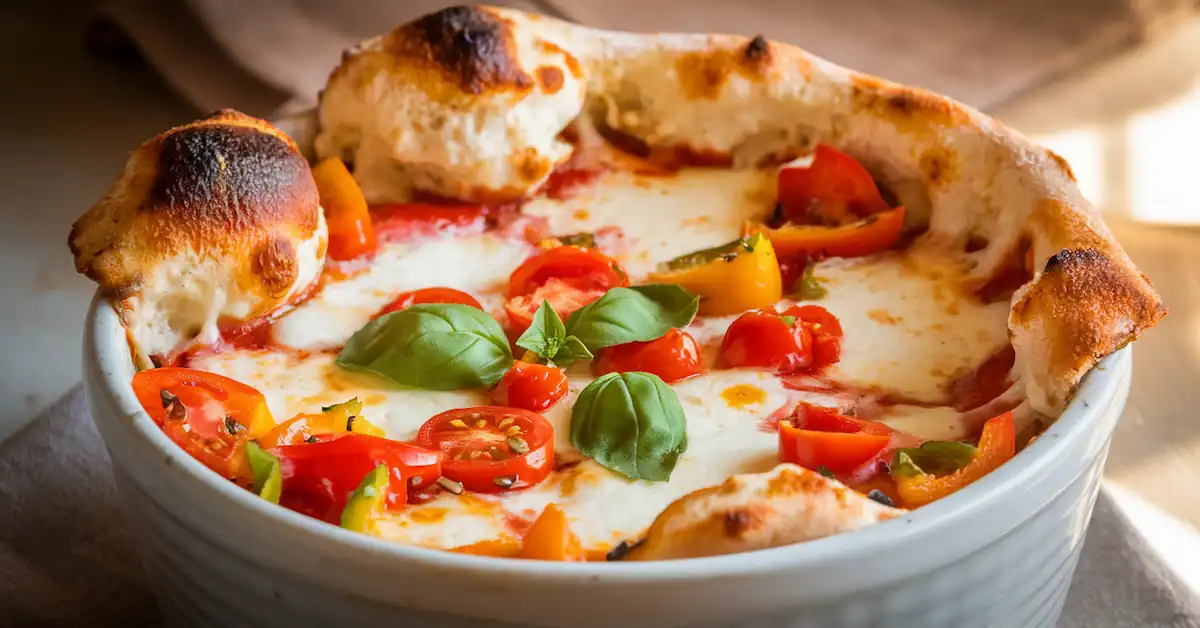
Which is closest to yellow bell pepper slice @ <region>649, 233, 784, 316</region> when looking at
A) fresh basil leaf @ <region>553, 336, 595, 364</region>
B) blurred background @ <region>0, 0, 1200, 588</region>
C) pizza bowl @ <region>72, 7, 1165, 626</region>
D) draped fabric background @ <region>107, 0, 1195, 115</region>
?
pizza bowl @ <region>72, 7, 1165, 626</region>

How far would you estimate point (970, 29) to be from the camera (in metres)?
4.05

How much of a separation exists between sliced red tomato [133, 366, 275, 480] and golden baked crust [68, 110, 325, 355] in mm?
160

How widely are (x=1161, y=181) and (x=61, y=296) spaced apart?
294cm

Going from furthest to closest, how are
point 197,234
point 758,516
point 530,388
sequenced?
point 197,234 → point 530,388 → point 758,516

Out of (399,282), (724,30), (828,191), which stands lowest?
(724,30)

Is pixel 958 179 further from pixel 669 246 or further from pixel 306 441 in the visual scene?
pixel 306 441

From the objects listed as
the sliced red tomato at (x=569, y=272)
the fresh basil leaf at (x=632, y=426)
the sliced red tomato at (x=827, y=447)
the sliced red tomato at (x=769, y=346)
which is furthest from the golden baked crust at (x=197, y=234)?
the sliced red tomato at (x=827, y=447)

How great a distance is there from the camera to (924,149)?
2.42 metres

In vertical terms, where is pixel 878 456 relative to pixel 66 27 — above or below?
above

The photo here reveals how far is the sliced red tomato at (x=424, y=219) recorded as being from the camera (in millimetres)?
2422

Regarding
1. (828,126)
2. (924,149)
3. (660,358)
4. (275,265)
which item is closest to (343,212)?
(275,265)

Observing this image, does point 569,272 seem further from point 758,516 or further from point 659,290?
point 758,516

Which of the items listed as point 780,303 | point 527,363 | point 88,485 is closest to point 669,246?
point 780,303

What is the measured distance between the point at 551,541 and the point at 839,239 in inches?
39.1
